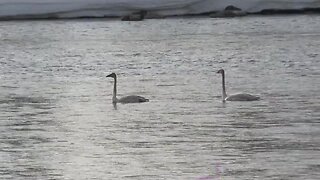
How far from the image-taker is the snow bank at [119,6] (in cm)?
2553

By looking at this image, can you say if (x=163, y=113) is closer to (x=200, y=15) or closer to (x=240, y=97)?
(x=240, y=97)

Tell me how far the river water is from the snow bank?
3.78 metres

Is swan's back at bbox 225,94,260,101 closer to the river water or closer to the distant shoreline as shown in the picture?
the river water

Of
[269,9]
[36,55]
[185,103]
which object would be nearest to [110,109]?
[185,103]

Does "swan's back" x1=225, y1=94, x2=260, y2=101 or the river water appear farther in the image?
"swan's back" x1=225, y1=94, x2=260, y2=101

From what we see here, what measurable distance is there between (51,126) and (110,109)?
4.23ft

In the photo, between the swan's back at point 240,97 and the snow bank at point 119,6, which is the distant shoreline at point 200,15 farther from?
the swan's back at point 240,97

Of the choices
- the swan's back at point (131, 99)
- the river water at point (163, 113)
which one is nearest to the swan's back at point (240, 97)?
the river water at point (163, 113)

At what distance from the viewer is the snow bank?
25.5 meters

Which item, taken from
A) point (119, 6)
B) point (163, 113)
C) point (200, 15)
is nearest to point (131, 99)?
point (163, 113)

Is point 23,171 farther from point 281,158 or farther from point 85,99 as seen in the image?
point 85,99

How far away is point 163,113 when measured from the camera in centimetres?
1050

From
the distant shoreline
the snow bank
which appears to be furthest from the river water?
the distant shoreline

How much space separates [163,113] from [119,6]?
16.2 metres
